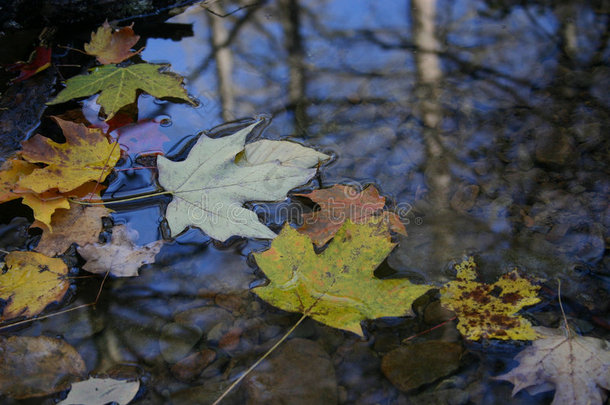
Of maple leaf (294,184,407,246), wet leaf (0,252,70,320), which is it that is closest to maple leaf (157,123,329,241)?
Result: maple leaf (294,184,407,246)

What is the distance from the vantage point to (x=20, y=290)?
53.6 inches

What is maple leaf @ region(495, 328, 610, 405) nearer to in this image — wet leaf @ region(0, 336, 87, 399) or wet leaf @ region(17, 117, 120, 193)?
wet leaf @ region(0, 336, 87, 399)

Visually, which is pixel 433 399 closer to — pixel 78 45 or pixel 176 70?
pixel 176 70

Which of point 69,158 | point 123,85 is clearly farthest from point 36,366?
point 123,85

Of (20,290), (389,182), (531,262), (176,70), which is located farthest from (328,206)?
(176,70)

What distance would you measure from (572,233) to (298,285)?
0.94 m

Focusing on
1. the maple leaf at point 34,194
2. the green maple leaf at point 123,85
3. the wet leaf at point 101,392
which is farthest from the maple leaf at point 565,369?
the green maple leaf at point 123,85

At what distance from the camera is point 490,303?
1297mm

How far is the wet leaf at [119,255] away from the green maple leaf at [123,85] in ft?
2.25

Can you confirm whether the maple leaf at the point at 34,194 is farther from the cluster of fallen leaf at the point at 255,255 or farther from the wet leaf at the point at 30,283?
the wet leaf at the point at 30,283

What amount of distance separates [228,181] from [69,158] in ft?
1.96

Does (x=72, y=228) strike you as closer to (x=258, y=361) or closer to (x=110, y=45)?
(x=258, y=361)

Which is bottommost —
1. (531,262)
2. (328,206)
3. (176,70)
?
(531,262)

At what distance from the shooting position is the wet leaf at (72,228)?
149 cm
